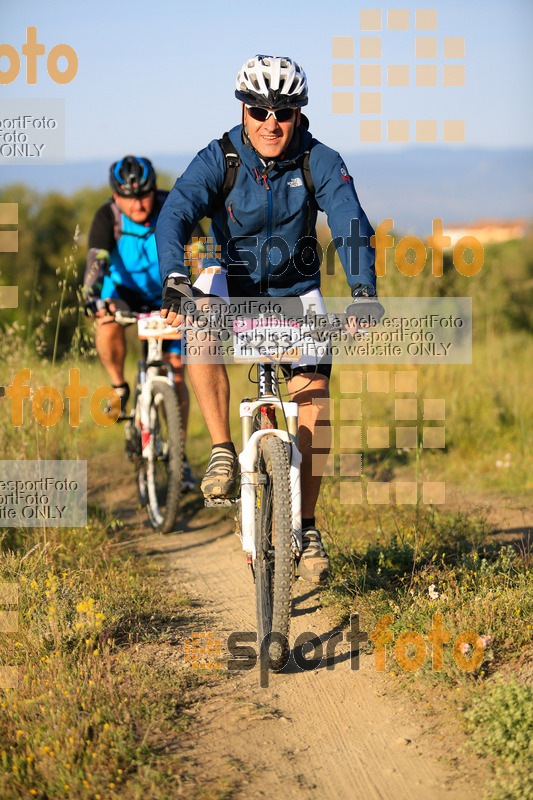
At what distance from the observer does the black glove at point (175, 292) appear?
3301 millimetres

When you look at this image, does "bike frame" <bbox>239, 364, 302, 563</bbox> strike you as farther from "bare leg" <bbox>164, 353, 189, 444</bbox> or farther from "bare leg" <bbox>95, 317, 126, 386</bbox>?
"bare leg" <bbox>95, 317, 126, 386</bbox>

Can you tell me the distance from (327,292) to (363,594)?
594cm

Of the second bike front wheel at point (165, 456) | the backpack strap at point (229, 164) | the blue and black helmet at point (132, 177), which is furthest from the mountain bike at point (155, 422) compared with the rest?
the backpack strap at point (229, 164)

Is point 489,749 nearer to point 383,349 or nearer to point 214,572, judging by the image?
point 214,572

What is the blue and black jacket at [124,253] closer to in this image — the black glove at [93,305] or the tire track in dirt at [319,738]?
the black glove at [93,305]

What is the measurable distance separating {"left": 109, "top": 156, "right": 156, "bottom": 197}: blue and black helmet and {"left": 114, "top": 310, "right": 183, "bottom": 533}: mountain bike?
34.5 inches

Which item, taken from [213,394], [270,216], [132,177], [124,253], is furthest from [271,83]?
[124,253]

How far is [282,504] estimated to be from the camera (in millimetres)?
3266

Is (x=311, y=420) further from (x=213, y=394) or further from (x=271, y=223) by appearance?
(x=271, y=223)

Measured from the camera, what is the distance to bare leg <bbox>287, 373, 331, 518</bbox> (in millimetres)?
3725

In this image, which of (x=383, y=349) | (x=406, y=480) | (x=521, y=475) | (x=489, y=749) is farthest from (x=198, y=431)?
(x=489, y=749)

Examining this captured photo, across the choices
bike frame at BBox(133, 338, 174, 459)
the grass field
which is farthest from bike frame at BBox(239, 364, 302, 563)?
bike frame at BBox(133, 338, 174, 459)

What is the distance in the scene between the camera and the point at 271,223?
3951 mm

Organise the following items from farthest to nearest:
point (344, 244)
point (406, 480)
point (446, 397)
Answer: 1. point (446, 397)
2. point (406, 480)
3. point (344, 244)
